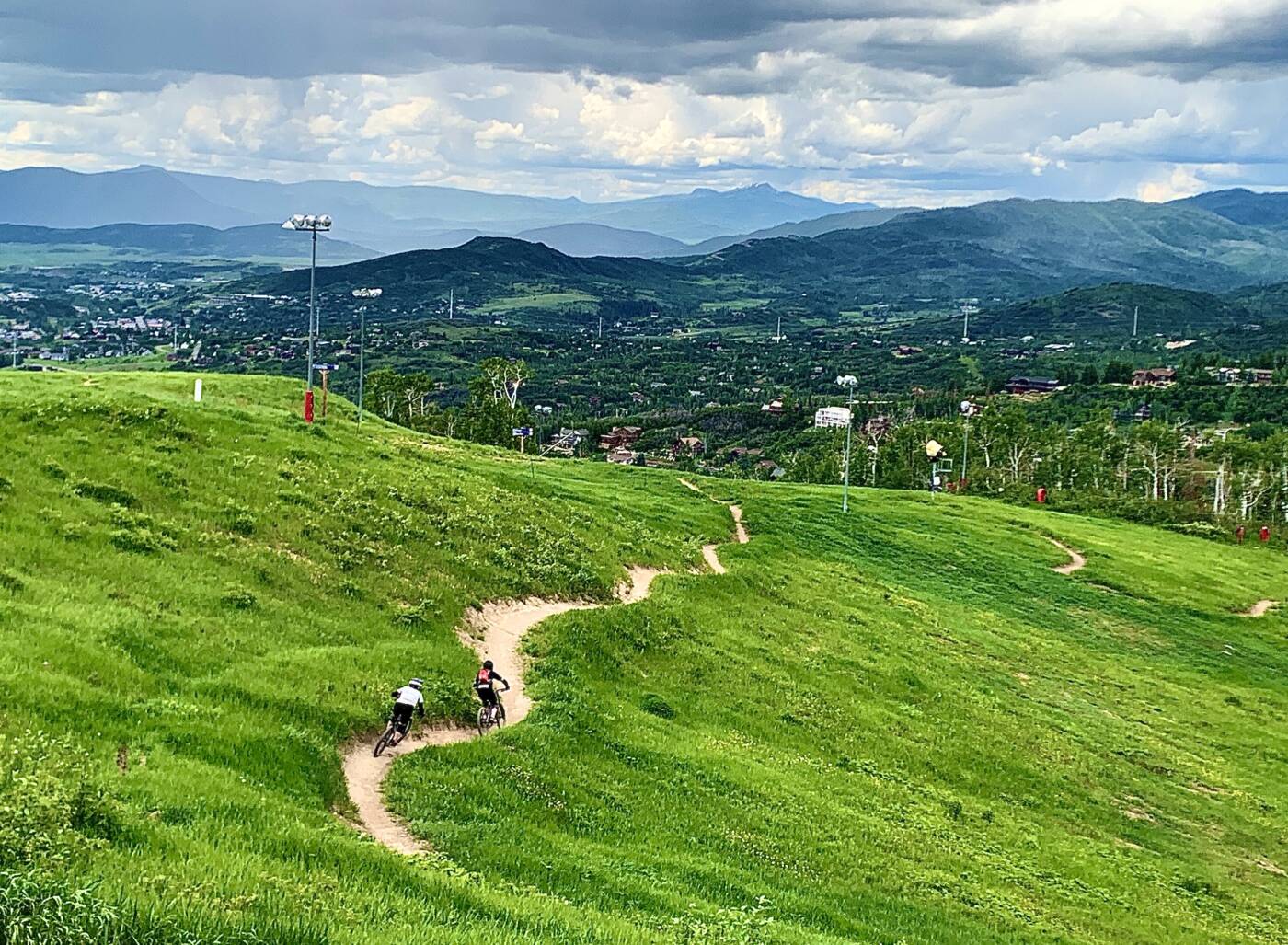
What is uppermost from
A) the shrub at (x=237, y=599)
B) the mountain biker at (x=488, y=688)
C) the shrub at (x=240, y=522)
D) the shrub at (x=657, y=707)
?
the shrub at (x=240, y=522)

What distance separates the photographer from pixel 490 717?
873 inches

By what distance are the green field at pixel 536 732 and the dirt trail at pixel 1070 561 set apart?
40.2 ft

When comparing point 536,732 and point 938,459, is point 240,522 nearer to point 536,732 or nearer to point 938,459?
point 536,732

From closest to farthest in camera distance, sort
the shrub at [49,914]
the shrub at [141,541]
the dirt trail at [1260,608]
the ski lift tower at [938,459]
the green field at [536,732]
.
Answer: the shrub at [49,914], the green field at [536,732], the shrub at [141,541], the dirt trail at [1260,608], the ski lift tower at [938,459]

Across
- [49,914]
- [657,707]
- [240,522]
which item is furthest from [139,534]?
[49,914]

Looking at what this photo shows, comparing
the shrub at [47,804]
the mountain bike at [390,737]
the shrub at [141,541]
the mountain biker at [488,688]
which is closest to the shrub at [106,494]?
the shrub at [141,541]

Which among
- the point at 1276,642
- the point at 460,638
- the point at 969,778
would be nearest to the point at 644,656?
the point at 460,638

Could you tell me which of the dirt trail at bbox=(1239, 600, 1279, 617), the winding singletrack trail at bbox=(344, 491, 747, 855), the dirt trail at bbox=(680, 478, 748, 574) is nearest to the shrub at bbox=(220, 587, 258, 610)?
the winding singletrack trail at bbox=(344, 491, 747, 855)

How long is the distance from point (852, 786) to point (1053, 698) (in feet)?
60.9

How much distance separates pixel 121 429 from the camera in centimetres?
3275

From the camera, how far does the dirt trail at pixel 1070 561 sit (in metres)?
63.1

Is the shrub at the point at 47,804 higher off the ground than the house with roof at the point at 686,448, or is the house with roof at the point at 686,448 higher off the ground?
the shrub at the point at 47,804

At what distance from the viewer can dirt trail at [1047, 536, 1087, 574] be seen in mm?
63094

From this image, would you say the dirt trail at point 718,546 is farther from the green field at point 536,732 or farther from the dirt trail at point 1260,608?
the dirt trail at point 1260,608
